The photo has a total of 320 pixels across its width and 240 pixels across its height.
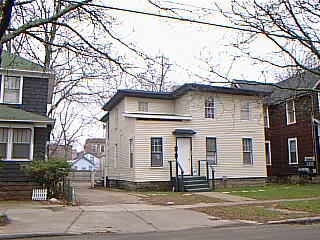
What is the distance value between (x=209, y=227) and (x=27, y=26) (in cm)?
713

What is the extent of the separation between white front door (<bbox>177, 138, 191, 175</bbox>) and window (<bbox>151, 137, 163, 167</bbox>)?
3.69 ft

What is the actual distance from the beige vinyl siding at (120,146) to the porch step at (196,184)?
318 cm

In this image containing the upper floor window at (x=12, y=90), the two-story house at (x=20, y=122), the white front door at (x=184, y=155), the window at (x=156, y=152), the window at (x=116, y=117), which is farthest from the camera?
the window at (x=116, y=117)

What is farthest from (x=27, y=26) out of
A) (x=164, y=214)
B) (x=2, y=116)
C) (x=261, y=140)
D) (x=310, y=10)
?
(x=261, y=140)

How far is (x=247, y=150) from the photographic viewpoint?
25266mm

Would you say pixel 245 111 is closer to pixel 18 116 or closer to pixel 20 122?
pixel 20 122

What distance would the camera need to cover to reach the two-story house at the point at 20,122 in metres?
17.6

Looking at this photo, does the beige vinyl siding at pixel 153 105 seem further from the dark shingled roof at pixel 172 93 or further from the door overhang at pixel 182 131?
the door overhang at pixel 182 131

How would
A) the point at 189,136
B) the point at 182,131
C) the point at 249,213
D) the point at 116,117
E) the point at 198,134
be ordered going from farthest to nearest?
1. the point at 116,117
2. the point at 198,134
3. the point at 189,136
4. the point at 182,131
5. the point at 249,213

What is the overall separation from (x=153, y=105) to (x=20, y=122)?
31.7ft

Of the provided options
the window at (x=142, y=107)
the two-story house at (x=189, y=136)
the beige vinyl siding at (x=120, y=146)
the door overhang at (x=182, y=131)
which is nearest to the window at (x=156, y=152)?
the two-story house at (x=189, y=136)

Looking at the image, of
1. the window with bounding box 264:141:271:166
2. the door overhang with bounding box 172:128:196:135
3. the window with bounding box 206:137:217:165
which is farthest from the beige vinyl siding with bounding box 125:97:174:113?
the window with bounding box 264:141:271:166

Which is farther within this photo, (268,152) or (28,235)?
(268,152)

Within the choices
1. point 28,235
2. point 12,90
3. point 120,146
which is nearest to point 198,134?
point 120,146
